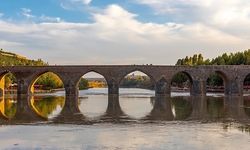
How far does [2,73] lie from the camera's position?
6762 centimetres

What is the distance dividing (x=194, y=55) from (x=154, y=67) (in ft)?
145

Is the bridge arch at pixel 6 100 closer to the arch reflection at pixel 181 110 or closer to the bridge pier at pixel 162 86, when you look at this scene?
the arch reflection at pixel 181 110

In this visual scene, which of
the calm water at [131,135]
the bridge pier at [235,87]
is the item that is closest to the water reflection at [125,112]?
the calm water at [131,135]

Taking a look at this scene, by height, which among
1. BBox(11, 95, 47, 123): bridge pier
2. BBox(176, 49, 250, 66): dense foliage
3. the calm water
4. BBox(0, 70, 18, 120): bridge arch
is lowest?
the calm water

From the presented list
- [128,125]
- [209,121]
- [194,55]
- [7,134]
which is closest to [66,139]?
[7,134]

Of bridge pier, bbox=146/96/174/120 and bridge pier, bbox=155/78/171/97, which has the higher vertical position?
bridge pier, bbox=155/78/171/97

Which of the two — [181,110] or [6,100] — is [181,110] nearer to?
[181,110]

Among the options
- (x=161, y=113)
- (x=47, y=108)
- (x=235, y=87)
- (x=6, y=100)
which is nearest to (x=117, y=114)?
(x=161, y=113)

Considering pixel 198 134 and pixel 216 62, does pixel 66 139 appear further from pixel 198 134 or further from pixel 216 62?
pixel 216 62

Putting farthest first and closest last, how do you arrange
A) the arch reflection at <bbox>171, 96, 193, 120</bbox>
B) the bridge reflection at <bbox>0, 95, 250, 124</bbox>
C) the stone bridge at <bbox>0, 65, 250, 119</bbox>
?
the stone bridge at <bbox>0, 65, 250, 119</bbox>
the arch reflection at <bbox>171, 96, 193, 120</bbox>
the bridge reflection at <bbox>0, 95, 250, 124</bbox>

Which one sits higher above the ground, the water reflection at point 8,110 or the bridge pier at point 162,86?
the bridge pier at point 162,86

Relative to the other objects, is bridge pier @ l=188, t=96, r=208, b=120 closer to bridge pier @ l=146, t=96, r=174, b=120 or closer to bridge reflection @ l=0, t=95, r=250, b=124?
bridge reflection @ l=0, t=95, r=250, b=124

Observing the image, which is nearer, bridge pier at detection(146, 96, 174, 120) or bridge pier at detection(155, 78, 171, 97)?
bridge pier at detection(146, 96, 174, 120)

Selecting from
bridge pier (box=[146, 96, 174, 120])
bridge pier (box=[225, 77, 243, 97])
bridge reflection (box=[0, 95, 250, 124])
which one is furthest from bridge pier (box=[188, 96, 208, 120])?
bridge pier (box=[225, 77, 243, 97])
